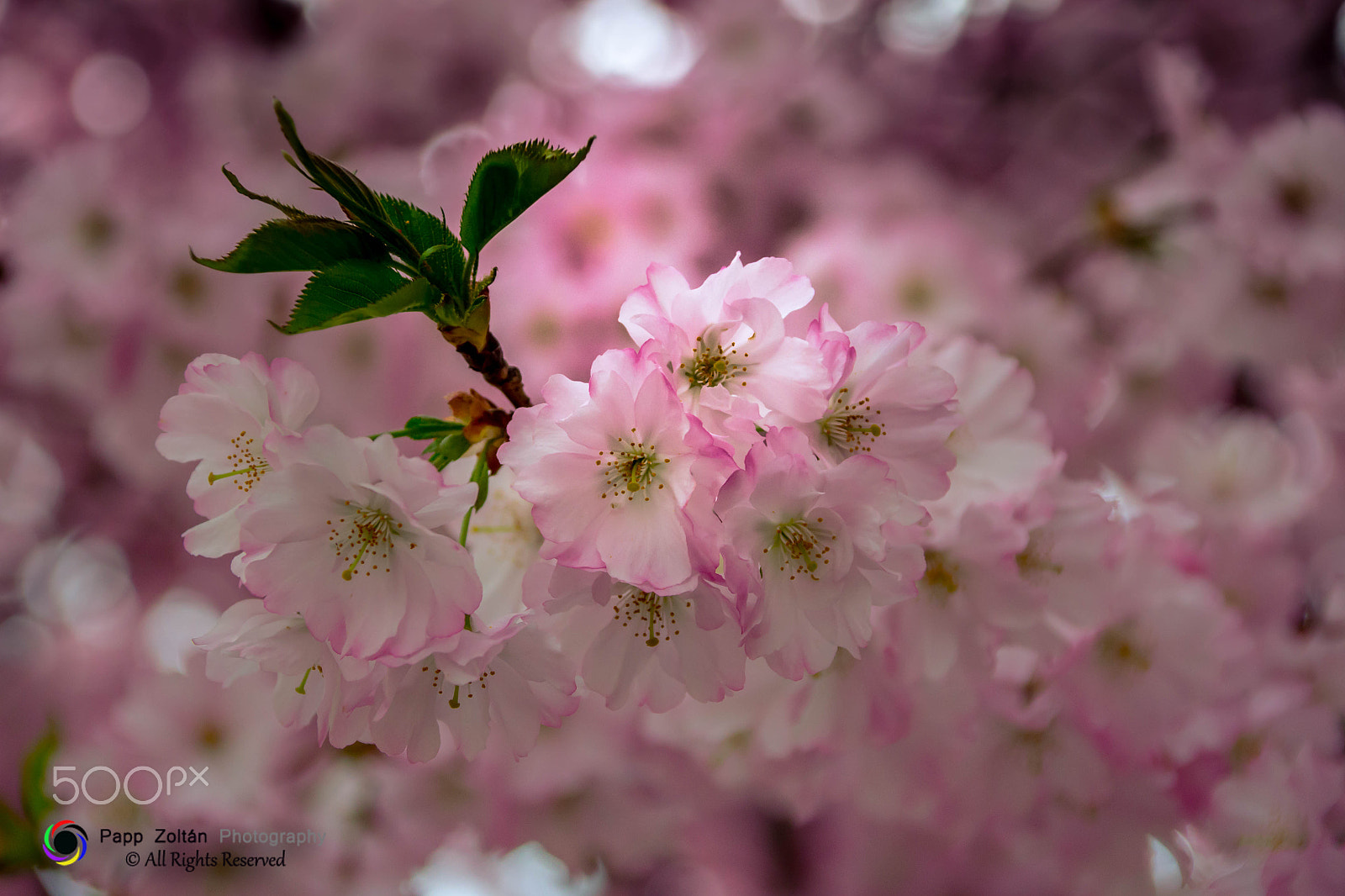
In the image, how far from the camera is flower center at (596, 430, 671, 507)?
1.37ft

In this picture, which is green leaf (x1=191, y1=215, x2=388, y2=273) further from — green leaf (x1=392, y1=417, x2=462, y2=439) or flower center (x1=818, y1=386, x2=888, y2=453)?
flower center (x1=818, y1=386, x2=888, y2=453)

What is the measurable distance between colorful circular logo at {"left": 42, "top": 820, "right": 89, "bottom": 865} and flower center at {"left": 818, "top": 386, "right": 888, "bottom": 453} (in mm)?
986

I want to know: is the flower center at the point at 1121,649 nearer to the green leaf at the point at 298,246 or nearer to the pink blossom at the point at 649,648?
the pink blossom at the point at 649,648

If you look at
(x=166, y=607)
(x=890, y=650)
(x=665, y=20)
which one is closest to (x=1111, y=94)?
(x=665, y=20)

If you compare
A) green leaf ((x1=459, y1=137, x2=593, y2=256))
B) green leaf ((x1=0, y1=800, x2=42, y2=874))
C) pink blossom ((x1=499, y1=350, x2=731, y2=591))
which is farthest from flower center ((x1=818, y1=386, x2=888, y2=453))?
green leaf ((x1=0, y1=800, x2=42, y2=874))

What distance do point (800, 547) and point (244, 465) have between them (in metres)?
0.34

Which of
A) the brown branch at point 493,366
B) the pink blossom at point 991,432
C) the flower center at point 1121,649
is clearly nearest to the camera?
the brown branch at point 493,366


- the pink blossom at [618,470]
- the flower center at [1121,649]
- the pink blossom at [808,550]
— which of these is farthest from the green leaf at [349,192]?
the flower center at [1121,649]

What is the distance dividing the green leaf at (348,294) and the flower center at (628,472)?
0.13 metres

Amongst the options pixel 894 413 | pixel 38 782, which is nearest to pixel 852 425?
pixel 894 413

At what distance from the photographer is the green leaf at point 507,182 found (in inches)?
16.1

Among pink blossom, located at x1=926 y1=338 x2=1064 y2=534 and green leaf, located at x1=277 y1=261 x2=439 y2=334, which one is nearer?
green leaf, located at x1=277 y1=261 x2=439 y2=334

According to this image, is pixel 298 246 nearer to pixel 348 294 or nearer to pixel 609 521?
pixel 348 294

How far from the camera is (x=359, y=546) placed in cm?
44
